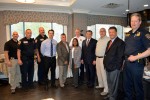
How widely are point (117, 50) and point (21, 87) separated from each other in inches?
113

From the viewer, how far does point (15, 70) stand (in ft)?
13.0

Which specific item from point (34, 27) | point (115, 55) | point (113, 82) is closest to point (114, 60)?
point (115, 55)

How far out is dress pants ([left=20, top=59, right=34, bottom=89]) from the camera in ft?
13.0

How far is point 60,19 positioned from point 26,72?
3.33 meters

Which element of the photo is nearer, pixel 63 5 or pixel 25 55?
pixel 25 55

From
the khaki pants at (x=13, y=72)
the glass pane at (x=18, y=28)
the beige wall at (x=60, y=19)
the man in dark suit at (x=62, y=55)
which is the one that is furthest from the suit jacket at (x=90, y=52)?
the glass pane at (x=18, y=28)

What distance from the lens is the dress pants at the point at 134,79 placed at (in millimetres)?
2254

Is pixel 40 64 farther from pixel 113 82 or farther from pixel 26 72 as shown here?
pixel 113 82

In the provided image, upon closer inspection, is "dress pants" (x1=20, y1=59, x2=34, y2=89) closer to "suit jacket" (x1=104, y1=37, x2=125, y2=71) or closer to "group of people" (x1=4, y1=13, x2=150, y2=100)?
"group of people" (x1=4, y1=13, x2=150, y2=100)

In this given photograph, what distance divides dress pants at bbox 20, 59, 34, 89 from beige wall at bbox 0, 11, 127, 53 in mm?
2527

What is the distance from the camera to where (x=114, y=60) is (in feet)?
9.27

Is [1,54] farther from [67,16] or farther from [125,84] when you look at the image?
[125,84]

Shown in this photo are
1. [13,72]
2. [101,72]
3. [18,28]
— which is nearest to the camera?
[101,72]

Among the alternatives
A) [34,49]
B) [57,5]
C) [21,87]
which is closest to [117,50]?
[34,49]
